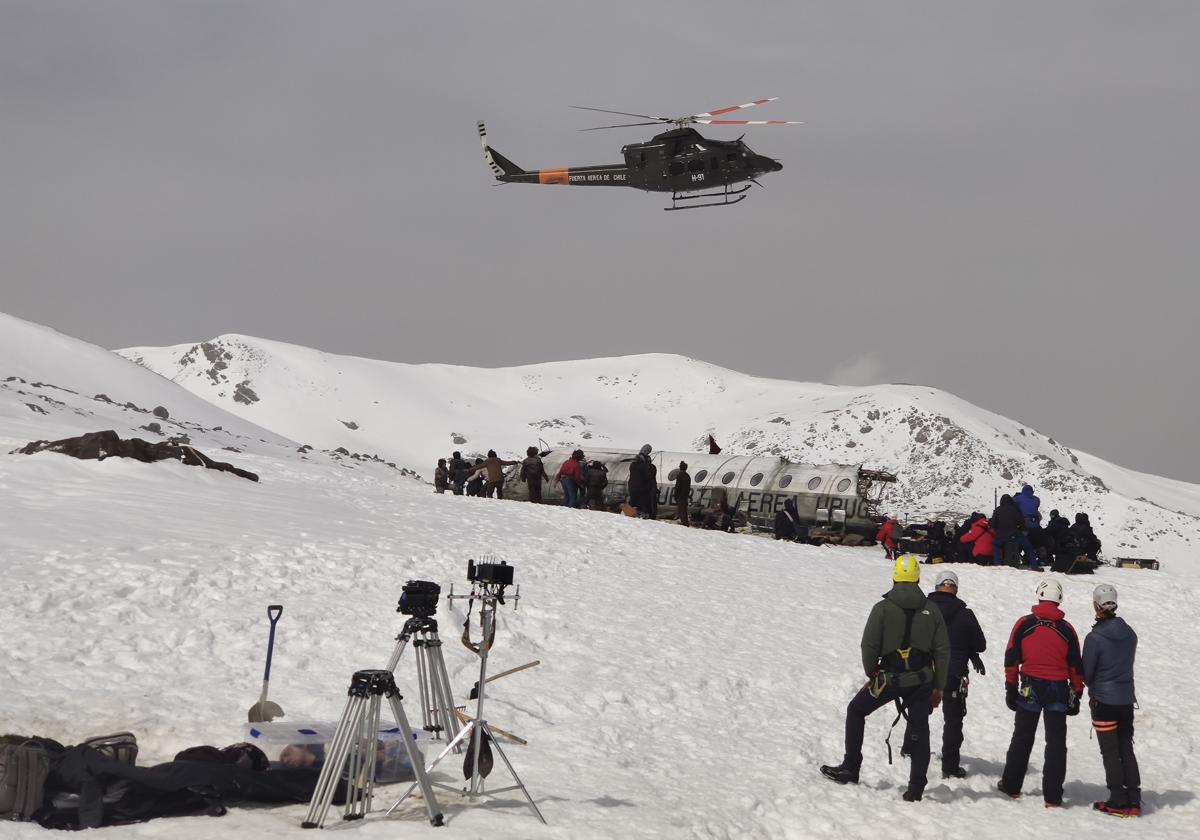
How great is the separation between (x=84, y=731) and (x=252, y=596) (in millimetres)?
4490

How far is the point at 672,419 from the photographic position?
141 m

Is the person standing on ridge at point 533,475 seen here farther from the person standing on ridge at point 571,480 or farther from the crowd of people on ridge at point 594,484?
the person standing on ridge at point 571,480

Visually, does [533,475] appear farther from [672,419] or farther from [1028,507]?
[672,419]

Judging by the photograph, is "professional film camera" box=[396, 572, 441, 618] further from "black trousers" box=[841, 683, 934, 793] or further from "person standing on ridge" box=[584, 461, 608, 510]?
"person standing on ridge" box=[584, 461, 608, 510]

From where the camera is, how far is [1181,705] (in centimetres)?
1533

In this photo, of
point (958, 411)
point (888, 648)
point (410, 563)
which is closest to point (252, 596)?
point (410, 563)

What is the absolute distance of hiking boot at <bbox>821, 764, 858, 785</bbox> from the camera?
10.6 meters

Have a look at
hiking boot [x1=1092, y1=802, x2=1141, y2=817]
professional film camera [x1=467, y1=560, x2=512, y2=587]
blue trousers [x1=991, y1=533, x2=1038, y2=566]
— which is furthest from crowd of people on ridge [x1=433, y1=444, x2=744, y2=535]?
professional film camera [x1=467, y1=560, x2=512, y2=587]

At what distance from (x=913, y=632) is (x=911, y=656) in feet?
0.73

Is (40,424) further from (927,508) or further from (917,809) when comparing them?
(927,508)

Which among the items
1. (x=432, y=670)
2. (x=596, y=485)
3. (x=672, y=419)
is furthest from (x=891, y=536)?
(x=672, y=419)

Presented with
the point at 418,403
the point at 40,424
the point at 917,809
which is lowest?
the point at 917,809

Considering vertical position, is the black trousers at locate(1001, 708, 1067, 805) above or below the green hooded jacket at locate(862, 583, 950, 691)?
below

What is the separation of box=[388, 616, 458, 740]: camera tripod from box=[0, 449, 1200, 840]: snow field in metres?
0.65
